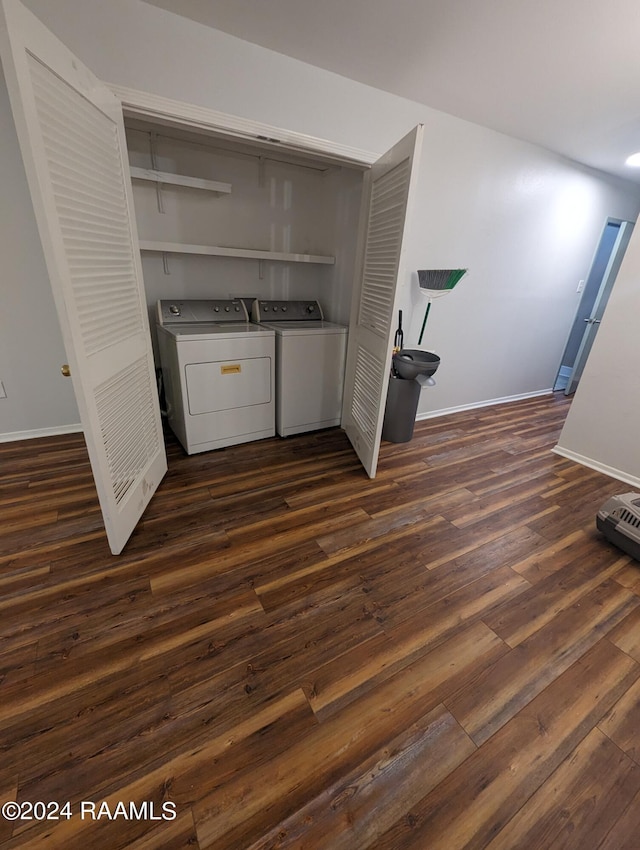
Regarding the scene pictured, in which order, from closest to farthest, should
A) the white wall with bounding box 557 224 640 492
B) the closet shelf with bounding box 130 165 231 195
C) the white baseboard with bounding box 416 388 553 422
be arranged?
the closet shelf with bounding box 130 165 231 195 → the white wall with bounding box 557 224 640 492 → the white baseboard with bounding box 416 388 553 422

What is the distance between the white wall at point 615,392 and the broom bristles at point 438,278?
107 centimetres

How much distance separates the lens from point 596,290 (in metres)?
4.38

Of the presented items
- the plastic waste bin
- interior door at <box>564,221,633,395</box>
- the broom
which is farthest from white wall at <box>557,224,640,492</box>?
interior door at <box>564,221,633,395</box>

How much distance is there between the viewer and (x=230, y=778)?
98 cm

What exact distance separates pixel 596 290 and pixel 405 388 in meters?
3.47

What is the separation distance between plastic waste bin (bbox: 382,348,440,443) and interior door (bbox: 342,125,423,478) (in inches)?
12.5

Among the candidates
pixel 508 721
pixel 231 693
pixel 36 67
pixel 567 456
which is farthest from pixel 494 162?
pixel 231 693

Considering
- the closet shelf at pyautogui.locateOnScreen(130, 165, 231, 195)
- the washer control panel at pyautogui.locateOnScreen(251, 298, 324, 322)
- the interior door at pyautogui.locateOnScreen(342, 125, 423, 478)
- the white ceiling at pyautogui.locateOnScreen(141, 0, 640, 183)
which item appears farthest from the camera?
the washer control panel at pyautogui.locateOnScreen(251, 298, 324, 322)

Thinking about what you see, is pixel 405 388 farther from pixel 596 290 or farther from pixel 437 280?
pixel 596 290

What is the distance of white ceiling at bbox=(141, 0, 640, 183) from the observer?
62.7 inches

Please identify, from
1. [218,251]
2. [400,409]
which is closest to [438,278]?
[400,409]

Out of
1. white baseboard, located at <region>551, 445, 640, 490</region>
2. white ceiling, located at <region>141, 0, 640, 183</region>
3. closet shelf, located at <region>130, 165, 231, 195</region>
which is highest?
white ceiling, located at <region>141, 0, 640, 183</region>

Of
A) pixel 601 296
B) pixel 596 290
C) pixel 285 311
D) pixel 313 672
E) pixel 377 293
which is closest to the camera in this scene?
pixel 313 672

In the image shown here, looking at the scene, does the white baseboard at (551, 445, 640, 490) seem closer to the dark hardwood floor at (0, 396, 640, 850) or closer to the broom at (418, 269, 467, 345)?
the dark hardwood floor at (0, 396, 640, 850)
